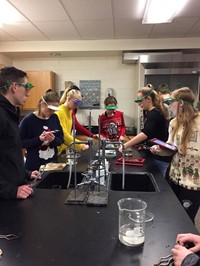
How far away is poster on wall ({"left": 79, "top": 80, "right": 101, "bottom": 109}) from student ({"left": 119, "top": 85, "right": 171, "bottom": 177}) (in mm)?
2303

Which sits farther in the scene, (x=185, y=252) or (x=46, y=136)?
(x=46, y=136)

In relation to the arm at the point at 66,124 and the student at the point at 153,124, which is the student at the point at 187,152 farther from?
the arm at the point at 66,124

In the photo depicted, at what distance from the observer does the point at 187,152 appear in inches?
65.7

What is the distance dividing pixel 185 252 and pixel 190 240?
0.10 m

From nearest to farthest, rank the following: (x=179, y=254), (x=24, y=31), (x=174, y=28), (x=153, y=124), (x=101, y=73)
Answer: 1. (x=179, y=254)
2. (x=153, y=124)
3. (x=174, y=28)
4. (x=24, y=31)
5. (x=101, y=73)

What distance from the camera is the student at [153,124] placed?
2164mm

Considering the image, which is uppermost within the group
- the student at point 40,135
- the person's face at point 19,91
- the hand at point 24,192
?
the person's face at point 19,91

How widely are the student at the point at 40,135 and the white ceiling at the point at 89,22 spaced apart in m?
1.19

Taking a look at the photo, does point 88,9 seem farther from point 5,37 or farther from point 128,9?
point 5,37

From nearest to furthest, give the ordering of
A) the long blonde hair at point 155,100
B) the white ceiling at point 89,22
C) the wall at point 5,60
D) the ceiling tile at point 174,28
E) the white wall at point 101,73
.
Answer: the long blonde hair at point 155,100 < the white ceiling at point 89,22 < the ceiling tile at point 174,28 < the wall at point 5,60 < the white wall at point 101,73

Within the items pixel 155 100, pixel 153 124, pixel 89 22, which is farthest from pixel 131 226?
Answer: pixel 89 22

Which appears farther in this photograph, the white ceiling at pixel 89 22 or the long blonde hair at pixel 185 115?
the white ceiling at pixel 89 22

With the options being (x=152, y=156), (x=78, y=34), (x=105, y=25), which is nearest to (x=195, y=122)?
(x=152, y=156)

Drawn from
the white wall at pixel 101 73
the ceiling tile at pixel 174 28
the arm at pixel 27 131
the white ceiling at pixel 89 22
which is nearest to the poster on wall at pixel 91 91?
the white wall at pixel 101 73
